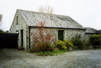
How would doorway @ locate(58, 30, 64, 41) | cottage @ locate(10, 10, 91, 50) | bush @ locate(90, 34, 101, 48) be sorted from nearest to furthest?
cottage @ locate(10, 10, 91, 50) < doorway @ locate(58, 30, 64, 41) < bush @ locate(90, 34, 101, 48)

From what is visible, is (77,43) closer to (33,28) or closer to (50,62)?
(33,28)

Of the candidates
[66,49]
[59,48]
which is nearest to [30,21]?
[59,48]

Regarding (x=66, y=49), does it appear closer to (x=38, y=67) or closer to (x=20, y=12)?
(x=38, y=67)

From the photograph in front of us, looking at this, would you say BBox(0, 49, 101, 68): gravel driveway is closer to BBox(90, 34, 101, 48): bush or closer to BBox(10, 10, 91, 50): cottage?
BBox(10, 10, 91, 50): cottage

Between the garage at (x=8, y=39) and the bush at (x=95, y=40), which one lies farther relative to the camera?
the garage at (x=8, y=39)

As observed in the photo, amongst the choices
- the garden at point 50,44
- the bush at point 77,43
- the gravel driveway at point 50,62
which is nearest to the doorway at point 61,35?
the garden at point 50,44

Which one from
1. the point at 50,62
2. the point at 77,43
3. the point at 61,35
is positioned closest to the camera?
the point at 50,62

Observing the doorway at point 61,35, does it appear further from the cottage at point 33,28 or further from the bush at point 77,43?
the bush at point 77,43

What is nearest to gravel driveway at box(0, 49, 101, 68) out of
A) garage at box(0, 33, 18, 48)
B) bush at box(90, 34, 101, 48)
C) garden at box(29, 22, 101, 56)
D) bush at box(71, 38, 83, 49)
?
garden at box(29, 22, 101, 56)

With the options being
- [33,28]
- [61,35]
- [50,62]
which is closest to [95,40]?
[61,35]

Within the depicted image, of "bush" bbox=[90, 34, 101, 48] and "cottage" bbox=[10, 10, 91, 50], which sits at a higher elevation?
"cottage" bbox=[10, 10, 91, 50]

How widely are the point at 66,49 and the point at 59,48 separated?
100cm

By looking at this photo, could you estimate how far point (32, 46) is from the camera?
1275cm

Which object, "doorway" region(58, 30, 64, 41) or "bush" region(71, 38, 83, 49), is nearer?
"bush" region(71, 38, 83, 49)
